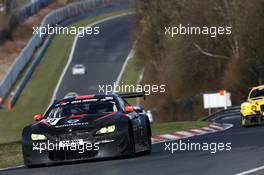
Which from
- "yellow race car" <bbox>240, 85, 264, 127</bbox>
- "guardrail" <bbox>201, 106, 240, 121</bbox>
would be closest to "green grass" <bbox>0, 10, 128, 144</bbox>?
"guardrail" <bbox>201, 106, 240, 121</bbox>

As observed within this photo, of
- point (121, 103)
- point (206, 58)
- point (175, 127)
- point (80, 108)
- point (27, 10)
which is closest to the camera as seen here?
point (80, 108)

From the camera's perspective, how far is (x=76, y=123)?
1541 centimetres

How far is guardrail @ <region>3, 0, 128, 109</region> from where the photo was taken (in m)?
63.6

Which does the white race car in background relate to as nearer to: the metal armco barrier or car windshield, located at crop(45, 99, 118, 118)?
the metal armco barrier

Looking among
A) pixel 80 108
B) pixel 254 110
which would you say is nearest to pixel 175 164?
pixel 80 108

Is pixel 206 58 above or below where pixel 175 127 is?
above

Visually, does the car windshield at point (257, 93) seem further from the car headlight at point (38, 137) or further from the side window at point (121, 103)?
the car headlight at point (38, 137)

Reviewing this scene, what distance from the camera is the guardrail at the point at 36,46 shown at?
63.6m

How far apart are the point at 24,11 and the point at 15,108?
72.9ft

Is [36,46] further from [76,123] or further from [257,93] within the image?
[76,123]

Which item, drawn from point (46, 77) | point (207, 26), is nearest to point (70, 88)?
point (46, 77)

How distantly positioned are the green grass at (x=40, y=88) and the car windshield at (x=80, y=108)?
1257 inches

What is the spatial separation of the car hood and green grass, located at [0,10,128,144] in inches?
1296

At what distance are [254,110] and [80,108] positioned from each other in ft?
34.3
